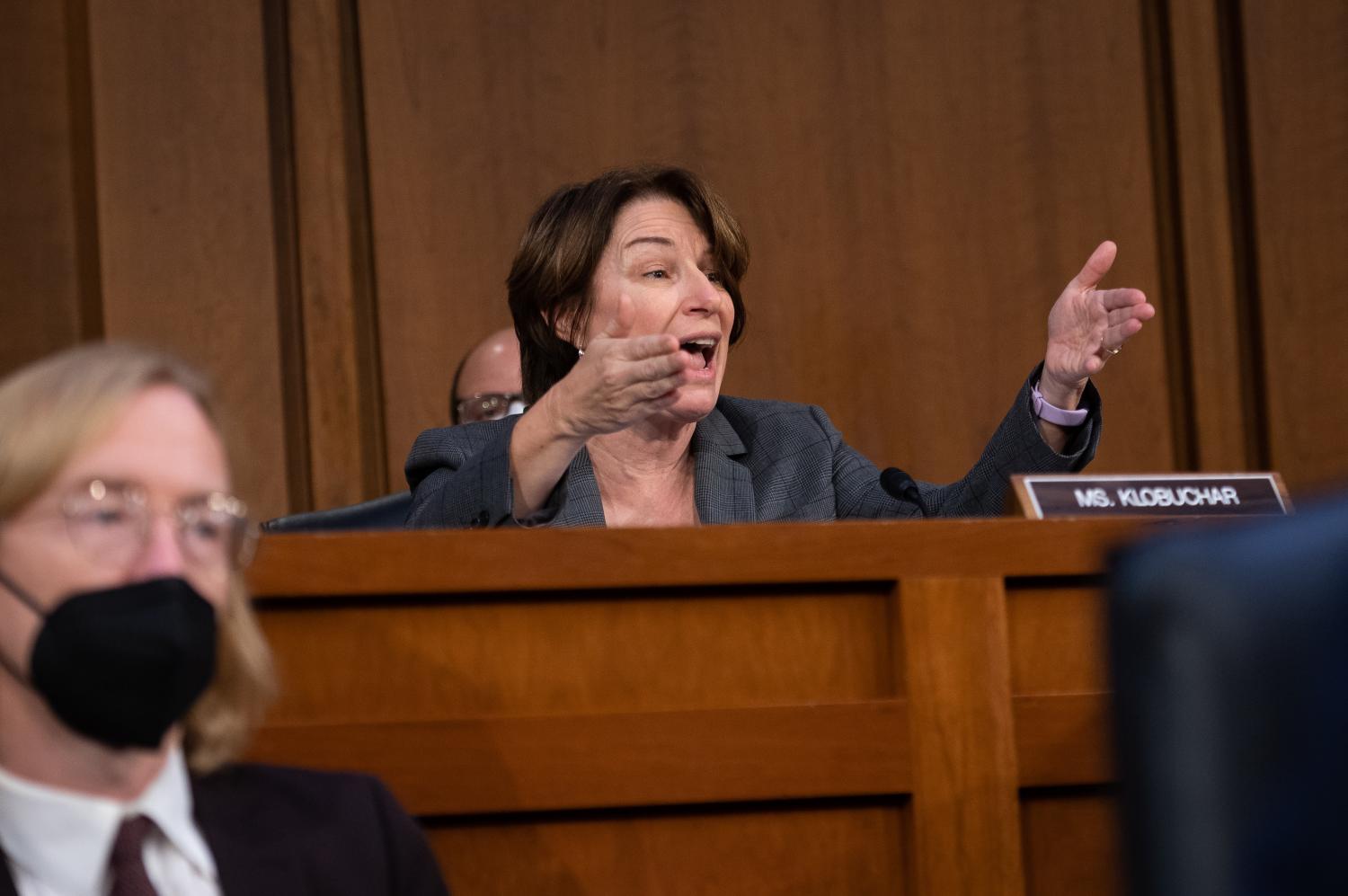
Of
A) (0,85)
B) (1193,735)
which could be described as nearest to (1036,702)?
(1193,735)

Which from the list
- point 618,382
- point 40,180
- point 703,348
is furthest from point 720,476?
point 40,180

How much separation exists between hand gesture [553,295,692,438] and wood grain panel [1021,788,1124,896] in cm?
62

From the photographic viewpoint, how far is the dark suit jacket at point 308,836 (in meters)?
1.07

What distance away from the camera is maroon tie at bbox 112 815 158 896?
981 mm

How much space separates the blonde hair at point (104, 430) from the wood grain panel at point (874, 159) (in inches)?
86.3

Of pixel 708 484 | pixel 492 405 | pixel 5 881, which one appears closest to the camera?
pixel 5 881

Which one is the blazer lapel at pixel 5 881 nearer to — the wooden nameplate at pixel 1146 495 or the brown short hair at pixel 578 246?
the wooden nameplate at pixel 1146 495

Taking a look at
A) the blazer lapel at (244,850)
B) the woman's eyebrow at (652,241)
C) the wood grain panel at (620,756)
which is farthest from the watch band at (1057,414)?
the blazer lapel at (244,850)

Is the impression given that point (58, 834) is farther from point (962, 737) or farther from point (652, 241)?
point (652, 241)

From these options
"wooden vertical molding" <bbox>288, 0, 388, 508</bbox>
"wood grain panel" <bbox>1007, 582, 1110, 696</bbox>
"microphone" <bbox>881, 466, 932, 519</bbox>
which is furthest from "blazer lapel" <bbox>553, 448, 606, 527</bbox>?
"wooden vertical molding" <bbox>288, 0, 388, 508</bbox>

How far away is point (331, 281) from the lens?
322 cm

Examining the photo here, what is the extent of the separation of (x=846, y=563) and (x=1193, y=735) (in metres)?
0.95

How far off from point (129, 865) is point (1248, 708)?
75 centimetres

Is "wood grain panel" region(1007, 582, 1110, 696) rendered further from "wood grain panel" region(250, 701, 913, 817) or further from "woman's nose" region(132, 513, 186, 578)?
"woman's nose" region(132, 513, 186, 578)
